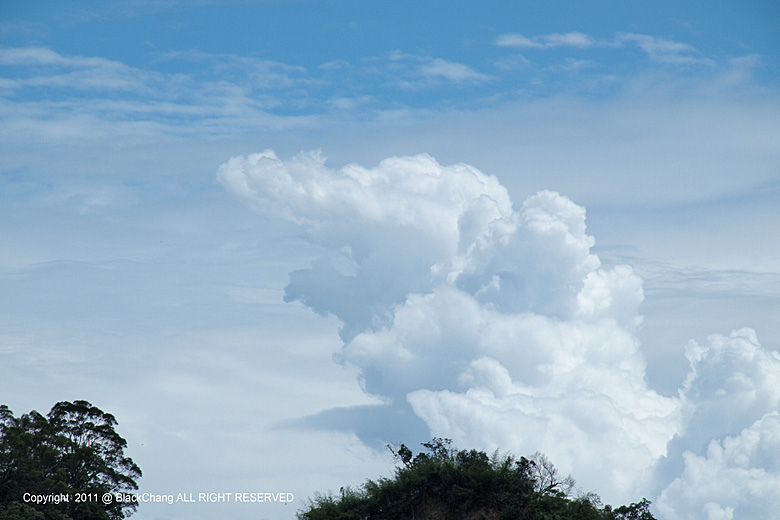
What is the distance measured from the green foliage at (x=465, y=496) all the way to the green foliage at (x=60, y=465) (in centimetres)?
2504

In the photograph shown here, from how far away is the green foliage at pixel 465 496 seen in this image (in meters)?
55.8

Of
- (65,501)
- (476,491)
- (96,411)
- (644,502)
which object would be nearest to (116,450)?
(96,411)

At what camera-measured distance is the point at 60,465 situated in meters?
78.5

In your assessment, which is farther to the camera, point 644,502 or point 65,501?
point 644,502

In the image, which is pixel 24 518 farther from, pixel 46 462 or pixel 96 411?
pixel 96 411

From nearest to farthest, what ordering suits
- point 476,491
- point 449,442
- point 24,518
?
point 476,491 < point 24,518 < point 449,442

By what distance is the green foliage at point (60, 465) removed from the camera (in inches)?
2795

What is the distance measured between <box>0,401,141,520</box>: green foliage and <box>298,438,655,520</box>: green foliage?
25.0m

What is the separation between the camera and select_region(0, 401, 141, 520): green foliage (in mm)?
71000

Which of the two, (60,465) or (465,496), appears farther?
(60,465)

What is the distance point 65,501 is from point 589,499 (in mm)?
40607

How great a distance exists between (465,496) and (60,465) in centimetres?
3886

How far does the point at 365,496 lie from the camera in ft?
191

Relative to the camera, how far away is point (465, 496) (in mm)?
56625
